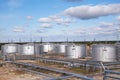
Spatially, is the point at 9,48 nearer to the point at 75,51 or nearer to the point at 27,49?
the point at 27,49

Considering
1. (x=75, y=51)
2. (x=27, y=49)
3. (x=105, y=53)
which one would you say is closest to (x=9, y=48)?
(x=27, y=49)

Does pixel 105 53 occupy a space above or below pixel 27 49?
below

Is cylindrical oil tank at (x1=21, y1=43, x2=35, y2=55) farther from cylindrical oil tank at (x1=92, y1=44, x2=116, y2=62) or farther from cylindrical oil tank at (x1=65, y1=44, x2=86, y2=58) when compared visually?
cylindrical oil tank at (x1=92, y1=44, x2=116, y2=62)

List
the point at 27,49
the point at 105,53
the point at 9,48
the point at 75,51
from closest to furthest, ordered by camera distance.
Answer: the point at 105,53 → the point at 75,51 → the point at 27,49 → the point at 9,48

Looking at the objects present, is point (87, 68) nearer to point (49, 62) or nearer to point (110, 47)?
point (110, 47)

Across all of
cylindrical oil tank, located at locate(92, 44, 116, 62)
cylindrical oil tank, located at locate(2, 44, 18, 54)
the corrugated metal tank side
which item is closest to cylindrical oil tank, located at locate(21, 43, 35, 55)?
the corrugated metal tank side

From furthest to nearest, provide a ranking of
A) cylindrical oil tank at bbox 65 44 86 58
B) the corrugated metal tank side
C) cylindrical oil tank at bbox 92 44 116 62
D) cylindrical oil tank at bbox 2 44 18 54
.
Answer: cylindrical oil tank at bbox 2 44 18 54
the corrugated metal tank side
cylindrical oil tank at bbox 65 44 86 58
cylindrical oil tank at bbox 92 44 116 62

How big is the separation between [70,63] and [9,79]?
8519 millimetres

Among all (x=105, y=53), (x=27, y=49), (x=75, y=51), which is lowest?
(x=105, y=53)

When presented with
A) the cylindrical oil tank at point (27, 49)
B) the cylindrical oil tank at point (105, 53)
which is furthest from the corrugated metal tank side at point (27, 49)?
the cylindrical oil tank at point (105, 53)

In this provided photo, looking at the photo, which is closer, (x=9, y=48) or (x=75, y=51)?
(x=75, y=51)

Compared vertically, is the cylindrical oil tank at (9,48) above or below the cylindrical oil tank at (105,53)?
above

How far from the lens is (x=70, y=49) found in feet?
117

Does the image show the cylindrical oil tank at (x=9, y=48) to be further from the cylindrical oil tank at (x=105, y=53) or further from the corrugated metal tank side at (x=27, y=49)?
the cylindrical oil tank at (x=105, y=53)
